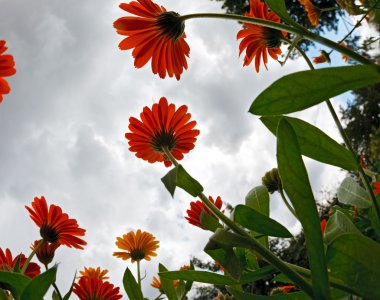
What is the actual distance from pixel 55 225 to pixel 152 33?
391 millimetres

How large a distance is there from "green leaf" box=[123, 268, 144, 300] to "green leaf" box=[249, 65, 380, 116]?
36cm

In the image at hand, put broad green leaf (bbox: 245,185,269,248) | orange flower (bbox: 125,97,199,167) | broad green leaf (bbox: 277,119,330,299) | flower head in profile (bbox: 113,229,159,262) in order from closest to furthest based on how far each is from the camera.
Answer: broad green leaf (bbox: 277,119,330,299) → broad green leaf (bbox: 245,185,269,248) → orange flower (bbox: 125,97,199,167) → flower head in profile (bbox: 113,229,159,262)

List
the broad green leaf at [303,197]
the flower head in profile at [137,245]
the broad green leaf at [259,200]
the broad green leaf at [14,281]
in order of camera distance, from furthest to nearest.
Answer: the flower head in profile at [137,245], the broad green leaf at [259,200], the broad green leaf at [14,281], the broad green leaf at [303,197]

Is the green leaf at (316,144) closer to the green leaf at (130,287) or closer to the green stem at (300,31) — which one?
the green stem at (300,31)

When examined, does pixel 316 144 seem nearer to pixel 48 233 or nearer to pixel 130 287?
pixel 130 287

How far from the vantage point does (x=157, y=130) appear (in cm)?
69

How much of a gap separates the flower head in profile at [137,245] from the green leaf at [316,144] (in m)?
0.89

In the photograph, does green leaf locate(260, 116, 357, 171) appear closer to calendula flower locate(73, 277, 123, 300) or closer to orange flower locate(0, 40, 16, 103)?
orange flower locate(0, 40, 16, 103)

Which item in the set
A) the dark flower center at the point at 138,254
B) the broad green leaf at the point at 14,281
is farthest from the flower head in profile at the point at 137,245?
the broad green leaf at the point at 14,281

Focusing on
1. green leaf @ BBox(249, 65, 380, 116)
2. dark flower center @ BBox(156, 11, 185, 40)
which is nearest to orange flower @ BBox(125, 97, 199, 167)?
dark flower center @ BBox(156, 11, 185, 40)

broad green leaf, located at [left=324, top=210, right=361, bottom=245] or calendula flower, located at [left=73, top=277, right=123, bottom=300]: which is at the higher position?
calendula flower, located at [left=73, top=277, right=123, bottom=300]

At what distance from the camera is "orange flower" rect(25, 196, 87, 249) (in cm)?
73

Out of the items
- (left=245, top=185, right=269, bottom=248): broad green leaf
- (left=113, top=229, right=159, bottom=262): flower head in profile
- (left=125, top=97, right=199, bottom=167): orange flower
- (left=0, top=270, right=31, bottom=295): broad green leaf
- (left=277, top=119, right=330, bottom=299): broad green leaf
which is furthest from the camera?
(left=113, top=229, right=159, bottom=262): flower head in profile

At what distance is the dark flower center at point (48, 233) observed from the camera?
2.35 ft
